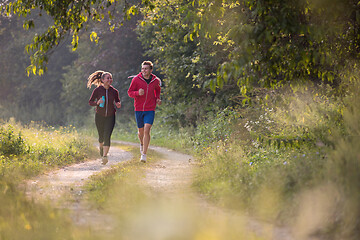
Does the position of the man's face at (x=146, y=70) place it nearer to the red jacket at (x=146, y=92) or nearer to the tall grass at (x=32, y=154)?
the red jacket at (x=146, y=92)

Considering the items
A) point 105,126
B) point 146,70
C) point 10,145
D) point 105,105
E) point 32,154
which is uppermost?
point 146,70

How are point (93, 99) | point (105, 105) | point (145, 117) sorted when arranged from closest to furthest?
point (93, 99), point (105, 105), point (145, 117)

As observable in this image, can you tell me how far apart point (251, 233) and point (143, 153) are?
21.9 ft

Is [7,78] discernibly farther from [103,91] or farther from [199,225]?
[199,225]

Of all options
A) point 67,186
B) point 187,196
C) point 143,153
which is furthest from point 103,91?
point 187,196

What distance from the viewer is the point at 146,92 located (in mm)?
11156

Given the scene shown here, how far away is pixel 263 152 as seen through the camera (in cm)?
908

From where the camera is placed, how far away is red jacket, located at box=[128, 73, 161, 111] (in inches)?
438

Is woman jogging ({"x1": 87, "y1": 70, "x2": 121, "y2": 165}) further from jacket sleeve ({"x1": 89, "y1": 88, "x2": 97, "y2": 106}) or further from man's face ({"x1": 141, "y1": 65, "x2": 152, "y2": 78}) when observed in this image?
man's face ({"x1": 141, "y1": 65, "x2": 152, "y2": 78})

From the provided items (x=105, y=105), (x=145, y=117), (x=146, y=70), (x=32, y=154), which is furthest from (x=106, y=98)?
(x=32, y=154)

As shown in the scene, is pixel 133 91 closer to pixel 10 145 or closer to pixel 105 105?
pixel 105 105

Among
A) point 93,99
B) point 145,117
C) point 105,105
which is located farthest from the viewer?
point 145,117

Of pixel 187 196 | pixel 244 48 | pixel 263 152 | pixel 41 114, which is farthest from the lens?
pixel 41 114

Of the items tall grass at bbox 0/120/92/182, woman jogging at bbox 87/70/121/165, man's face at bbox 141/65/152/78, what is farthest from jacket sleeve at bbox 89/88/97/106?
tall grass at bbox 0/120/92/182
